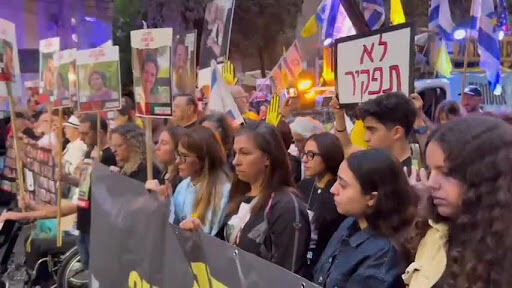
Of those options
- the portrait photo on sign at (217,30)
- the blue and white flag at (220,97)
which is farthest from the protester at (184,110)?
the portrait photo on sign at (217,30)

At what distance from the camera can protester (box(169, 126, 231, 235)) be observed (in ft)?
14.1

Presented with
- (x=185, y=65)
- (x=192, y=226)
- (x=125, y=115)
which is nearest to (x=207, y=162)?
(x=192, y=226)

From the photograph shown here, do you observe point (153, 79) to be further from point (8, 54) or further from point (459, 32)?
point (459, 32)

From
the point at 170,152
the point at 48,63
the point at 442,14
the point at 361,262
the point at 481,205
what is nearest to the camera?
the point at 481,205

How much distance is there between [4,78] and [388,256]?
5219 millimetres

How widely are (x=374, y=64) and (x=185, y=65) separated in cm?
310

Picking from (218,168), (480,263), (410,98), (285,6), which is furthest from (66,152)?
(285,6)

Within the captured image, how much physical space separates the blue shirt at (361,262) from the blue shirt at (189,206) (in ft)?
3.91

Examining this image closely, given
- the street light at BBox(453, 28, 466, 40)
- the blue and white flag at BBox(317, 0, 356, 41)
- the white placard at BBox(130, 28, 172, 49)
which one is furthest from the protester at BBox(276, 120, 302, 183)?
the street light at BBox(453, 28, 466, 40)

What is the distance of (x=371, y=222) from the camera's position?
2893 millimetres

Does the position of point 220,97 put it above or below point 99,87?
below

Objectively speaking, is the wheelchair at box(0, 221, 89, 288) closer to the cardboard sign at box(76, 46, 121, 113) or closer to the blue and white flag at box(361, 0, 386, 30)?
the cardboard sign at box(76, 46, 121, 113)

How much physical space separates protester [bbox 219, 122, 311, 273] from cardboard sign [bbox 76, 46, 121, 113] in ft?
9.31

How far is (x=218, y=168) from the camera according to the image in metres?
4.44
